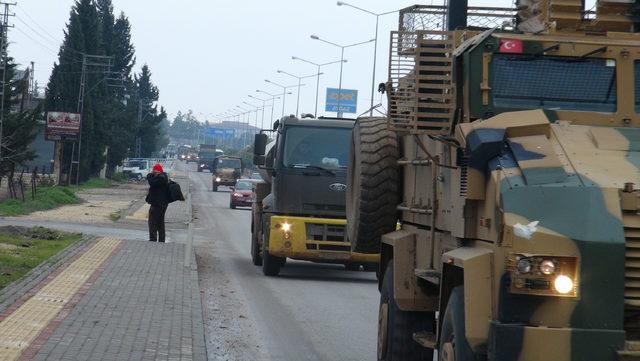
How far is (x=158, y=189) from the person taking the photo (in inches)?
985

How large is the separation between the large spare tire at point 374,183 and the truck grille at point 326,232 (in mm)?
9874

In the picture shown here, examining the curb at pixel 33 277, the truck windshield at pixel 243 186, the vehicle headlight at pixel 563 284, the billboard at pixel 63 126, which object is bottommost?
the curb at pixel 33 277

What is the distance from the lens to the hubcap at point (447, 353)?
725cm

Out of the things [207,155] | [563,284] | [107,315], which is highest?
[207,155]

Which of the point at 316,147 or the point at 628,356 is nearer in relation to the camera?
the point at 628,356

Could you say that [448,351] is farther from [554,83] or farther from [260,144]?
[260,144]

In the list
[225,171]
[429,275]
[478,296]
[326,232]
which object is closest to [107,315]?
[429,275]

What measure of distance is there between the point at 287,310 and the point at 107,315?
3739 mm

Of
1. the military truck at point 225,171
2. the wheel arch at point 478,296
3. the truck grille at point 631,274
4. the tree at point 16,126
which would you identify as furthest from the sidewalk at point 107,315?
the military truck at point 225,171

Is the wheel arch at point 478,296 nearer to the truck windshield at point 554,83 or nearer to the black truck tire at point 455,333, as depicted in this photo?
the black truck tire at point 455,333

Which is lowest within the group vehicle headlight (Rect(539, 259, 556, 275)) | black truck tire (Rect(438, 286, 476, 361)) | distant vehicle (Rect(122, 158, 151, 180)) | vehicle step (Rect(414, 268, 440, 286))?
black truck tire (Rect(438, 286, 476, 361))

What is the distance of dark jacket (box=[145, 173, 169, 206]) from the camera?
25.0 metres

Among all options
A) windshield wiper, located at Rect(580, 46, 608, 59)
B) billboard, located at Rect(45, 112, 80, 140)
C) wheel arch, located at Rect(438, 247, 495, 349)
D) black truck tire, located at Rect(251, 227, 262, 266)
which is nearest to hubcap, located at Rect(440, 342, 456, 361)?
wheel arch, located at Rect(438, 247, 495, 349)

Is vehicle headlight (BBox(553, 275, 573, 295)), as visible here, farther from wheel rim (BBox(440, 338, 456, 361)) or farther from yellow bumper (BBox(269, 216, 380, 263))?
yellow bumper (BBox(269, 216, 380, 263))
